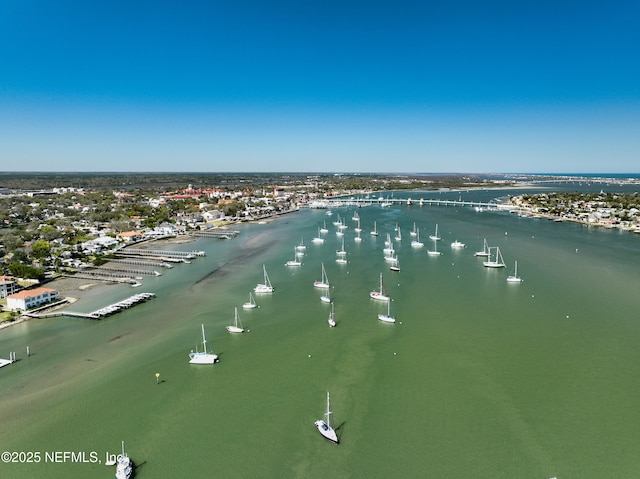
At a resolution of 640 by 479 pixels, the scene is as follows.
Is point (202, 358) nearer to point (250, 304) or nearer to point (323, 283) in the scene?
point (250, 304)

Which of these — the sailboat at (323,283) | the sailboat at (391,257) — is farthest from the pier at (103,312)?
the sailboat at (391,257)

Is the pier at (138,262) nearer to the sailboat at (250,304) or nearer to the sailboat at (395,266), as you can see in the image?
the sailboat at (250,304)

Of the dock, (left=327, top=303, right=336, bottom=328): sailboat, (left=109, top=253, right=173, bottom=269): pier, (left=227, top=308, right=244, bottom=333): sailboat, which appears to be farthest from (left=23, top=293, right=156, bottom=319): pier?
the dock

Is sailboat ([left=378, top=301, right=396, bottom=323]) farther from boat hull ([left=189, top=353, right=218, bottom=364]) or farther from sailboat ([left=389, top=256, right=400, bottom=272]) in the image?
sailboat ([left=389, top=256, right=400, bottom=272])

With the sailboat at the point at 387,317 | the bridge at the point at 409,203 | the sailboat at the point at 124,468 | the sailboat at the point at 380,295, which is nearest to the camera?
the sailboat at the point at 124,468

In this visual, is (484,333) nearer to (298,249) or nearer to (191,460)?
(191,460)

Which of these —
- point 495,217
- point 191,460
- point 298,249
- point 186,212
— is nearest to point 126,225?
point 186,212

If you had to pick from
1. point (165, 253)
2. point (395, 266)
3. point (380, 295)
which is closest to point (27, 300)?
point (165, 253)
